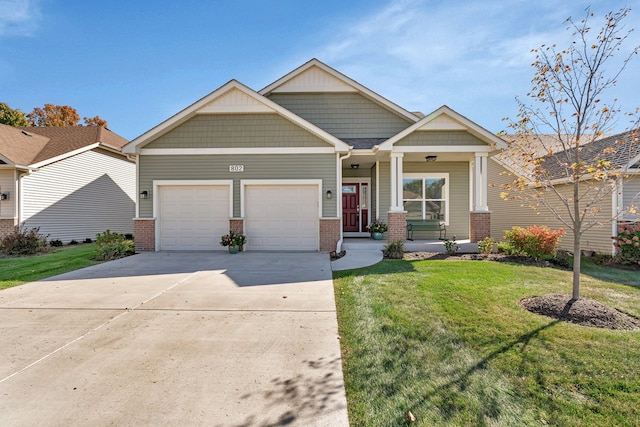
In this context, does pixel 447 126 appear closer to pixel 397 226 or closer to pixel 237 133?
pixel 397 226

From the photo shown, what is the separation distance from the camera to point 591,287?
6.10 metres

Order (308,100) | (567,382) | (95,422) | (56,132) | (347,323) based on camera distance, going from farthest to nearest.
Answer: (56,132)
(308,100)
(347,323)
(567,382)
(95,422)

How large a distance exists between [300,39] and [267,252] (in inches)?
297

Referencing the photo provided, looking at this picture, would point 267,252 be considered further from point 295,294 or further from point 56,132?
point 56,132

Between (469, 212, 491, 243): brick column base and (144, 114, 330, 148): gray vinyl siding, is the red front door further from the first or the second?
(469, 212, 491, 243): brick column base

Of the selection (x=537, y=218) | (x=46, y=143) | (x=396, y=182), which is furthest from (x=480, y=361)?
(x=46, y=143)

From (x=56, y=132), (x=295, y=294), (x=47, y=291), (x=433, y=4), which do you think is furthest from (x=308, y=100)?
(x=56, y=132)

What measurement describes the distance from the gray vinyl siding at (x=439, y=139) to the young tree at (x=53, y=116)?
116 ft

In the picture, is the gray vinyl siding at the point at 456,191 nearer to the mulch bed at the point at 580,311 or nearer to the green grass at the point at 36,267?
the mulch bed at the point at 580,311

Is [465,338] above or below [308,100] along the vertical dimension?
below

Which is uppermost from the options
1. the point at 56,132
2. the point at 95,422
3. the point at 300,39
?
the point at 300,39

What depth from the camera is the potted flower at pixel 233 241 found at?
10391 mm

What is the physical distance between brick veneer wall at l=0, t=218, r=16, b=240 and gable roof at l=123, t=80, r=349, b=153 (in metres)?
6.26

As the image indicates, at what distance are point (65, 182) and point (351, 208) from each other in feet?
42.9
